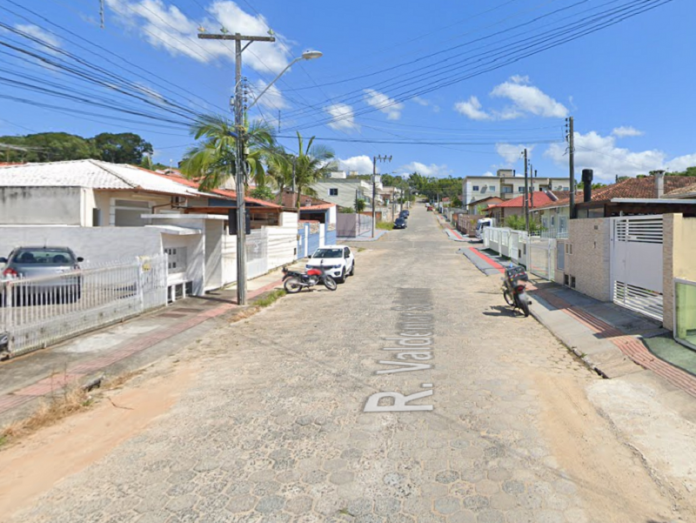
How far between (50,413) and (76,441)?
40.5 inches

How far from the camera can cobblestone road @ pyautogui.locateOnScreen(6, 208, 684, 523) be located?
13.0 feet

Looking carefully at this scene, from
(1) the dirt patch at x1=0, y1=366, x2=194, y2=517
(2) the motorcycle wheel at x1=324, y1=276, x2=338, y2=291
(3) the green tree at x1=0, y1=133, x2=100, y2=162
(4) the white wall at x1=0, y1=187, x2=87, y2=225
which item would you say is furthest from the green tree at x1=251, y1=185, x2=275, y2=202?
(1) the dirt patch at x1=0, y1=366, x2=194, y2=517

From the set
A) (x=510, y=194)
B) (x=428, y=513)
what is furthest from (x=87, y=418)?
(x=510, y=194)

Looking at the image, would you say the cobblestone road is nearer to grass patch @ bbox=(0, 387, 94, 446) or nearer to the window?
grass patch @ bbox=(0, 387, 94, 446)

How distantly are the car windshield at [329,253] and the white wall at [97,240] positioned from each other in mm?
8972

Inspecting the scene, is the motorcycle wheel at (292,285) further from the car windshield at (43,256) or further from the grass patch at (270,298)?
the car windshield at (43,256)

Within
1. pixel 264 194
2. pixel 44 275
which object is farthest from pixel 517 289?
pixel 264 194

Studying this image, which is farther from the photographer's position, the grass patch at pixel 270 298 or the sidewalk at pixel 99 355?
the grass patch at pixel 270 298

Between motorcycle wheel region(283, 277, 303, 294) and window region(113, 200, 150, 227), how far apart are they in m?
7.37

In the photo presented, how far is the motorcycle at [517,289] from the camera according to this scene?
12734mm

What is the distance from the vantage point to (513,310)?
1345 centimetres

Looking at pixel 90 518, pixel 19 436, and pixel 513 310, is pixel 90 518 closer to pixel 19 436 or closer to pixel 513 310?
pixel 19 436

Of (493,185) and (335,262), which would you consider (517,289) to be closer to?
(335,262)

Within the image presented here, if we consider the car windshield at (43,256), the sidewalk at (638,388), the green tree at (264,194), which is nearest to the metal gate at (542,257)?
the sidewalk at (638,388)
